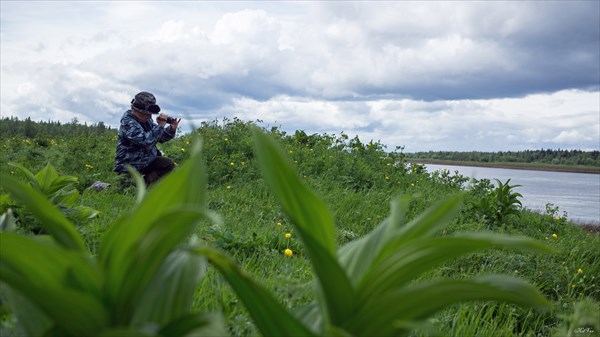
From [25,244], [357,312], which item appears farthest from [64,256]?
[357,312]

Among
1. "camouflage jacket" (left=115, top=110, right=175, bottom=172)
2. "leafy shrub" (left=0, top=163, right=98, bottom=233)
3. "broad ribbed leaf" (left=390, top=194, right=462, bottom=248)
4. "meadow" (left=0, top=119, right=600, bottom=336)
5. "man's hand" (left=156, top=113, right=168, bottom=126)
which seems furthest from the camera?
"man's hand" (left=156, top=113, right=168, bottom=126)

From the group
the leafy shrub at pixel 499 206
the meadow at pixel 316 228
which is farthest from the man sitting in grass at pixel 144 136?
the leafy shrub at pixel 499 206

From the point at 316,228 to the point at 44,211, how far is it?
599mm

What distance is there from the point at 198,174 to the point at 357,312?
48 cm

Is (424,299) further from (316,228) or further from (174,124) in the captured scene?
(174,124)

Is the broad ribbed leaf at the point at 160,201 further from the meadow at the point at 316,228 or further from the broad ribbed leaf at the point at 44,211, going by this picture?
the broad ribbed leaf at the point at 44,211

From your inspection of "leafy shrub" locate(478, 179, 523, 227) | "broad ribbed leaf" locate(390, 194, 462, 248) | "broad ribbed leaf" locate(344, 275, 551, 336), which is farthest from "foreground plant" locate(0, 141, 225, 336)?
"leafy shrub" locate(478, 179, 523, 227)

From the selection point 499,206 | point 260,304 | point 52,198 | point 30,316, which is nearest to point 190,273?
point 260,304

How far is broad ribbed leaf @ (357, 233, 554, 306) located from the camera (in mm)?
1061

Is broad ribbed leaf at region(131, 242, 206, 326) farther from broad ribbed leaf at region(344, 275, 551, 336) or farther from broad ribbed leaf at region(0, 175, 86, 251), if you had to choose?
broad ribbed leaf at region(344, 275, 551, 336)

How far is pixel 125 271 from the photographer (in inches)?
40.9

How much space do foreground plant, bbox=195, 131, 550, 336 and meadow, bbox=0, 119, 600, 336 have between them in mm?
13

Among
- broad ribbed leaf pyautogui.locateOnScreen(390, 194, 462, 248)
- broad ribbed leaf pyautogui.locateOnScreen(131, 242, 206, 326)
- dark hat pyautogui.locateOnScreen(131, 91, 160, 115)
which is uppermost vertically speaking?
dark hat pyautogui.locateOnScreen(131, 91, 160, 115)

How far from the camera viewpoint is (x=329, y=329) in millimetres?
1045
